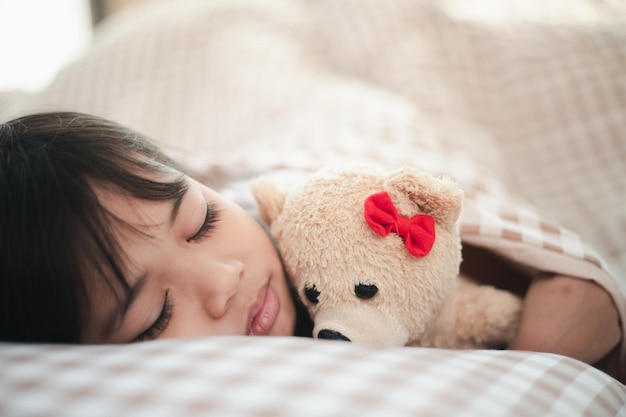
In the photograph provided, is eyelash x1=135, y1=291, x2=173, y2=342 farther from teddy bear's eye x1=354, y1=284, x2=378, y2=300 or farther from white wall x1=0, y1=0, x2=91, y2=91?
white wall x1=0, y1=0, x2=91, y2=91

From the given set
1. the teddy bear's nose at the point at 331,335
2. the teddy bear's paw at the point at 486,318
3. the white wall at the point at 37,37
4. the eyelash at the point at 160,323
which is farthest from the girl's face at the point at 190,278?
the white wall at the point at 37,37

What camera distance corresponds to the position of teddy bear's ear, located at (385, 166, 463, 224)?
0.54m

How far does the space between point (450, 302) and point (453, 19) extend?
0.90 m

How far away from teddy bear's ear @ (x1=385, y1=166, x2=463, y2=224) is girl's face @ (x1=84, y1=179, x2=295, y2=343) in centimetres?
21

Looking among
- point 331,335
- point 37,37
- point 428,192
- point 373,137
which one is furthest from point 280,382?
point 37,37

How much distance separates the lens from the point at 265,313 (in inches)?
25.4

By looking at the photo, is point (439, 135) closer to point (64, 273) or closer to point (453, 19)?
point (453, 19)

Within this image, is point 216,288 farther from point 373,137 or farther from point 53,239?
point 373,137

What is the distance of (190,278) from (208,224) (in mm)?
89

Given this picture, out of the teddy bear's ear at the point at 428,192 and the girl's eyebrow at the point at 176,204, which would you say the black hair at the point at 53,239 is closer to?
the girl's eyebrow at the point at 176,204

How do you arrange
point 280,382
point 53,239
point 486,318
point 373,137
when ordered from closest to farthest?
1. point 280,382
2. point 53,239
3. point 486,318
4. point 373,137

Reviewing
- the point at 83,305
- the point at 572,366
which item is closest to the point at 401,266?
the point at 572,366

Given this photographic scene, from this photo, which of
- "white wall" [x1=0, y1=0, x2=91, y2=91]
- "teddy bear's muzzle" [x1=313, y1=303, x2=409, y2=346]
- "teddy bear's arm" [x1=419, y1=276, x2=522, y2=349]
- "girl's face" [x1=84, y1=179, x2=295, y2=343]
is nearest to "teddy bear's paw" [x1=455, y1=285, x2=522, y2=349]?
"teddy bear's arm" [x1=419, y1=276, x2=522, y2=349]

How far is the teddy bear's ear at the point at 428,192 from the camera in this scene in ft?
1.77
